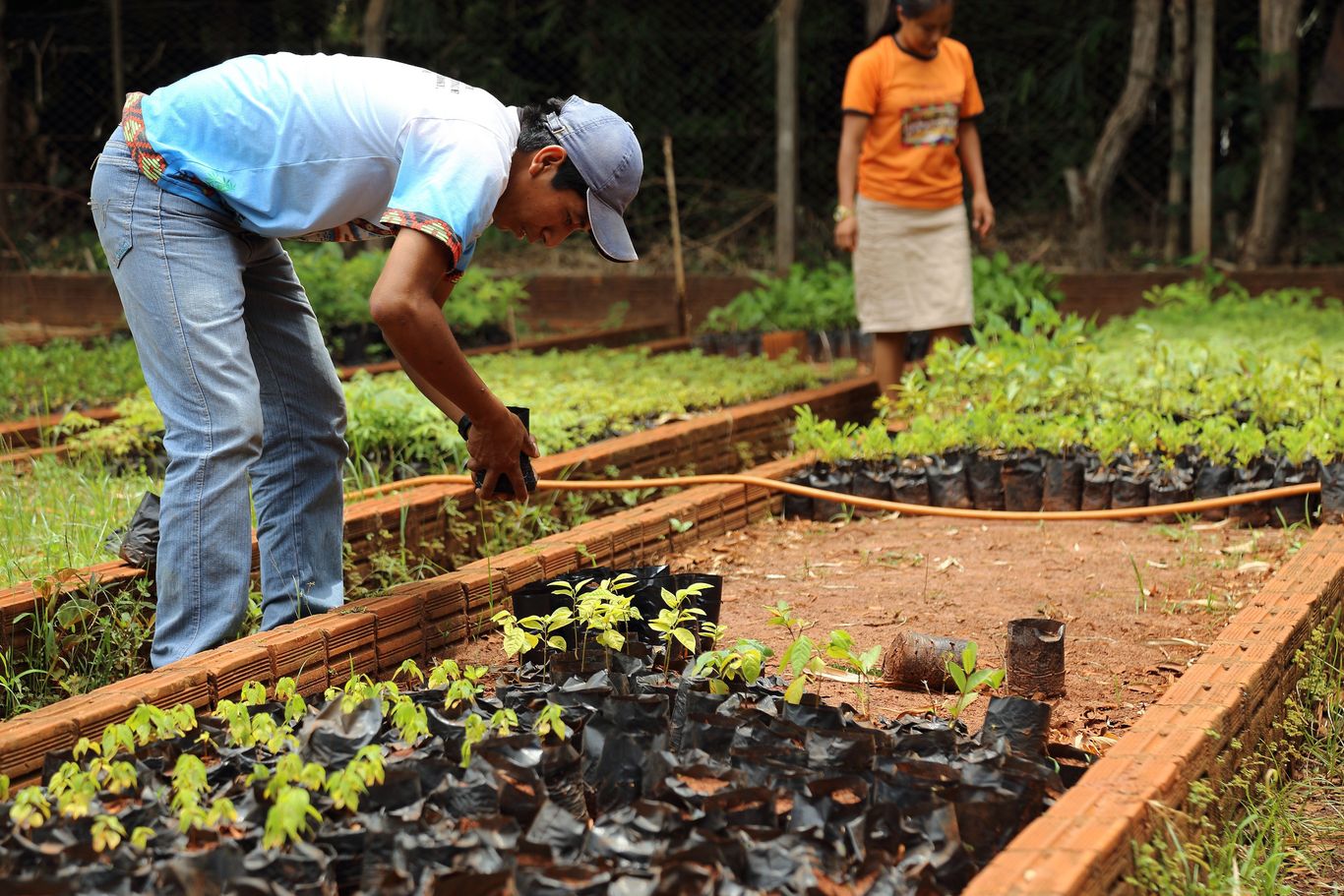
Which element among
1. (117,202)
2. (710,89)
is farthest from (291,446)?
(710,89)

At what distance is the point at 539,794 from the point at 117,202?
1531 millimetres

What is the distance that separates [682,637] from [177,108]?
4.65 ft

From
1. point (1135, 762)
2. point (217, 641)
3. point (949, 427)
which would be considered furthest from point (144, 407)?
point (1135, 762)

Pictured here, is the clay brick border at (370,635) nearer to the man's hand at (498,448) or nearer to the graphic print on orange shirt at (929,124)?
the man's hand at (498,448)

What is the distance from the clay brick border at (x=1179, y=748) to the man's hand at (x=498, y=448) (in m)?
1.26

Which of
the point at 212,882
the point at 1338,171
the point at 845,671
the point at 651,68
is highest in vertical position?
the point at 651,68

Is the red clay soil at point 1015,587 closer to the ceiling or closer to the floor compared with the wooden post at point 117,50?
closer to the floor

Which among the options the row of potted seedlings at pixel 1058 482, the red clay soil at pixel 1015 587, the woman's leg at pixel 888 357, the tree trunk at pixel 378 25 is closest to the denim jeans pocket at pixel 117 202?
A: the red clay soil at pixel 1015 587

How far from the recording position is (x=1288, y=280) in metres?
9.11

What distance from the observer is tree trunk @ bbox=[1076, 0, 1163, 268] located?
9.41 m

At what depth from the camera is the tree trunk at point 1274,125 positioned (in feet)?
30.0

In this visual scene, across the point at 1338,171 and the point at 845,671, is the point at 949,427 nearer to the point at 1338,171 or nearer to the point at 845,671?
the point at 845,671

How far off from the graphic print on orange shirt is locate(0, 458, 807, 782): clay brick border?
8.38 feet

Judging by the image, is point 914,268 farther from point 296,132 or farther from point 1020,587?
point 296,132
